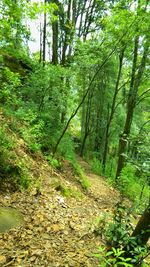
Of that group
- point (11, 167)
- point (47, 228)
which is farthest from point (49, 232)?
point (11, 167)

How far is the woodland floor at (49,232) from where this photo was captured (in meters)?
3.10

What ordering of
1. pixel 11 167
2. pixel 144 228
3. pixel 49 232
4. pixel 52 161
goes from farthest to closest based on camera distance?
pixel 52 161 → pixel 11 167 → pixel 49 232 → pixel 144 228

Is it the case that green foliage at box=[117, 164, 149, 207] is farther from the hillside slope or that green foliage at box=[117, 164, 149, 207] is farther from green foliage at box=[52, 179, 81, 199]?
green foliage at box=[52, 179, 81, 199]

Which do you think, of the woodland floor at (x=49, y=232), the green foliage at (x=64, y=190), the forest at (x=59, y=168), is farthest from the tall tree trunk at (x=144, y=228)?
the green foliage at (x=64, y=190)

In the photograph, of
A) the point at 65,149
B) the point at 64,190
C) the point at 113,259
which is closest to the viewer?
the point at 113,259

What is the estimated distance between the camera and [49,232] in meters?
3.76

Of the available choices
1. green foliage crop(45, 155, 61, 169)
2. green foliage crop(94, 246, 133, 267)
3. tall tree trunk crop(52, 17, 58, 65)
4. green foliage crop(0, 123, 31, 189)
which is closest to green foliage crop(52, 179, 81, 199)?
green foliage crop(0, 123, 31, 189)

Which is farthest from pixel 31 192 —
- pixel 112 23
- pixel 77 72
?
pixel 112 23

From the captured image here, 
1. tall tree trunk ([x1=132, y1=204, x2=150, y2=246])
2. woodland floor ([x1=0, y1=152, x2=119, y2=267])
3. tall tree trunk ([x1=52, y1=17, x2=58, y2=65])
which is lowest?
woodland floor ([x1=0, y1=152, x2=119, y2=267])

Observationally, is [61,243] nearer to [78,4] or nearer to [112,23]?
[112,23]

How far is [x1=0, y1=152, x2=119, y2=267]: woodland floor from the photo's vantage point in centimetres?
310

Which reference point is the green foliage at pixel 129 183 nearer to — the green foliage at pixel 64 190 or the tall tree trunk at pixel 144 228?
the tall tree trunk at pixel 144 228

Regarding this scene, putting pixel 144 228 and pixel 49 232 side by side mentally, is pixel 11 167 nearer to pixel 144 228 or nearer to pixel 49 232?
pixel 49 232

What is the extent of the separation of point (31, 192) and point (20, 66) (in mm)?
7956
